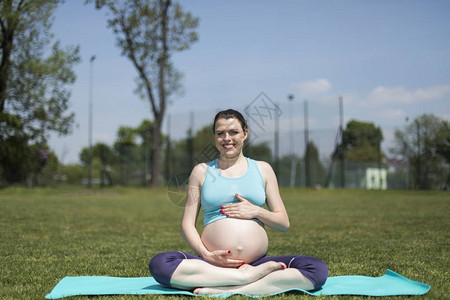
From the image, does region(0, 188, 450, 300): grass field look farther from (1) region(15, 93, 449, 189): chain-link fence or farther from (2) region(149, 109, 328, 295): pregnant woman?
(1) region(15, 93, 449, 189): chain-link fence

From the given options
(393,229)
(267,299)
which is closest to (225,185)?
(267,299)

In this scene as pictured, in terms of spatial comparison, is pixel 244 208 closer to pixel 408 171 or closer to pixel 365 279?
pixel 365 279

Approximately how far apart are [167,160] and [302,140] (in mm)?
9566

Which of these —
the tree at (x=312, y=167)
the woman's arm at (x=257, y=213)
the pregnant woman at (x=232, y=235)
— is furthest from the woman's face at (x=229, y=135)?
the tree at (x=312, y=167)

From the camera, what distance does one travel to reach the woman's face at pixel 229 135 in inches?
159

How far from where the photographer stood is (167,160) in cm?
3198

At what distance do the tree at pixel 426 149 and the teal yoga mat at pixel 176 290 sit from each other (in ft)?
68.9

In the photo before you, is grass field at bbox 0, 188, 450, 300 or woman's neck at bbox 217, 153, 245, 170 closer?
woman's neck at bbox 217, 153, 245, 170

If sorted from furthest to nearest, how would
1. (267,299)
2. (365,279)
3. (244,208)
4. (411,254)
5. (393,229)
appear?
1. (393,229)
2. (411,254)
3. (365,279)
4. (244,208)
5. (267,299)

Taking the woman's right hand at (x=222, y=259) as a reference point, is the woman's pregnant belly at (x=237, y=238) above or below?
above

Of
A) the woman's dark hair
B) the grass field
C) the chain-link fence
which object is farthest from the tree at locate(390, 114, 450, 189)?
the woman's dark hair

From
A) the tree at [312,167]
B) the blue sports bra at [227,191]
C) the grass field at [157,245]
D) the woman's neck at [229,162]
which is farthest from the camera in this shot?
the tree at [312,167]

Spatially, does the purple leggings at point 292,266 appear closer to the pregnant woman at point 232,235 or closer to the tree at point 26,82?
the pregnant woman at point 232,235

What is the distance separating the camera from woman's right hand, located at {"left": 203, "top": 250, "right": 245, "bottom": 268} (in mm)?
3771
